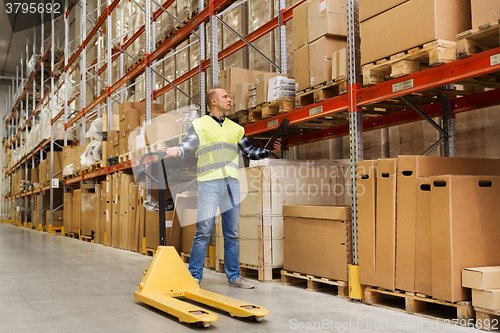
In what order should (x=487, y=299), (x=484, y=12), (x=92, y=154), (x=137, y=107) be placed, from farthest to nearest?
(x=92, y=154)
(x=137, y=107)
(x=484, y=12)
(x=487, y=299)

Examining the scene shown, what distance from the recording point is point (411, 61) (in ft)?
11.0

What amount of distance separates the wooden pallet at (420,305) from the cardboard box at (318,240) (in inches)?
12.8

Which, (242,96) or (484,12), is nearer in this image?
(484,12)

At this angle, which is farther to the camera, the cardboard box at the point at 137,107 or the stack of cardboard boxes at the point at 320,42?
the cardboard box at the point at 137,107

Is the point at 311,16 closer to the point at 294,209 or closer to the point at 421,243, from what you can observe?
the point at 294,209

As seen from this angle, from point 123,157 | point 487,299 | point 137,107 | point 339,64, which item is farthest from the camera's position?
point 137,107

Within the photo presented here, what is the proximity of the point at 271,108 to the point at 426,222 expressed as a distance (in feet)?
7.59

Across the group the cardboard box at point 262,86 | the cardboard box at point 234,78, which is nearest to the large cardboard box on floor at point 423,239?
the cardboard box at point 262,86

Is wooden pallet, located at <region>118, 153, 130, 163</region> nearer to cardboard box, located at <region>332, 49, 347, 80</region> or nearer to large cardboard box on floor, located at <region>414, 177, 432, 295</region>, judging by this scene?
cardboard box, located at <region>332, 49, 347, 80</region>

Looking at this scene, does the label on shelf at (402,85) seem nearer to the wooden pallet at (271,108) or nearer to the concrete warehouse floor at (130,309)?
the wooden pallet at (271,108)

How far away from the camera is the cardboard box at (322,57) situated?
4.24 meters

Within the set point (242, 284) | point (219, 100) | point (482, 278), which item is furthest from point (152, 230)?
point (482, 278)

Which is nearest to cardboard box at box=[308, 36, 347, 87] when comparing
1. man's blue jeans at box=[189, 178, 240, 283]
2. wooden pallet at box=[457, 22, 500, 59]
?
man's blue jeans at box=[189, 178, 240, 283]

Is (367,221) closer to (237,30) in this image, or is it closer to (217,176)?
(217,176)
